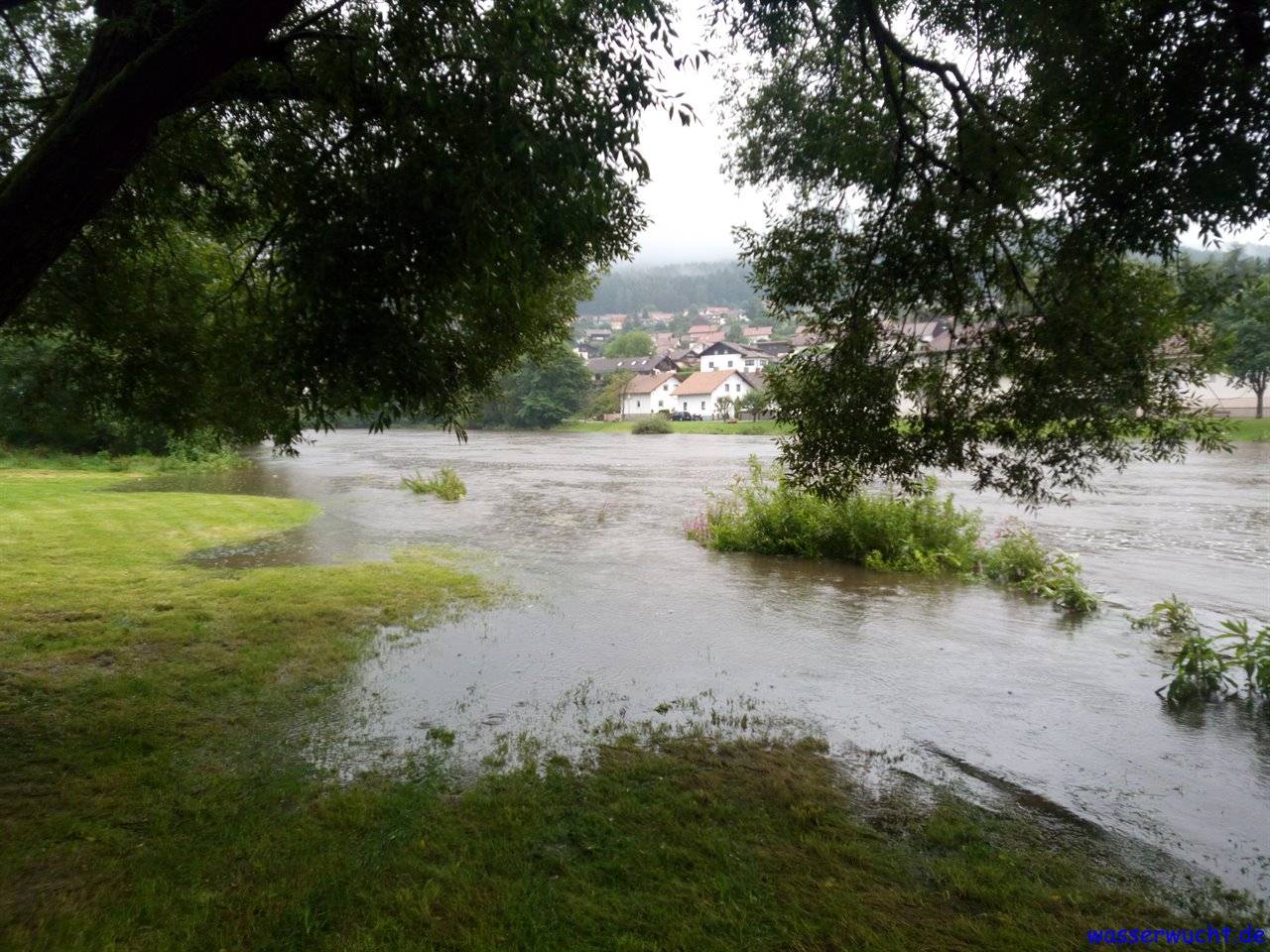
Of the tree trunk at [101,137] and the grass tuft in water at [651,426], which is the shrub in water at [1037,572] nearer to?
the tree trunk at [101,137]

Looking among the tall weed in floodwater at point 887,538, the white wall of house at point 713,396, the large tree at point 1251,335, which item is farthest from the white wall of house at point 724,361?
the tall weed in floodwater at point 887,538

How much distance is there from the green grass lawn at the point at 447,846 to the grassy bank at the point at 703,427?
5305 cm

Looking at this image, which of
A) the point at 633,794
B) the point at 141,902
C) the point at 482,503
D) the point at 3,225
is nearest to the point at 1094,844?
the point at 633,794

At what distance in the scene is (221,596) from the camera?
9.85 meters

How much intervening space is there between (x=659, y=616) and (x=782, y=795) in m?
5.20

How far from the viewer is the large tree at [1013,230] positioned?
461 cm

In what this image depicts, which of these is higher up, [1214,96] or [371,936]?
[1214,96]

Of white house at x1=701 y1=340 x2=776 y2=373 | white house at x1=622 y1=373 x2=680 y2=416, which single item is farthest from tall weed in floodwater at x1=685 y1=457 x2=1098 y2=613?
white house at x1=701 y1=340 x2=776 y2=373

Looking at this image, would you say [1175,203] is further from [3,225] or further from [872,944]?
[3,225]

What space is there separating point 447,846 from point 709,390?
84.7 m

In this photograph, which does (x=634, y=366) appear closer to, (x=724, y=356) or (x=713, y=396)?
(x=724, y=356)

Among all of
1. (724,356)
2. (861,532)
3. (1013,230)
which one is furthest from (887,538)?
(724,356)

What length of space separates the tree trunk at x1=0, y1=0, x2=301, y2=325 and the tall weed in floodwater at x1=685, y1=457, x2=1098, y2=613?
977 cm

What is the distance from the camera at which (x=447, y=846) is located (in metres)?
4.16
